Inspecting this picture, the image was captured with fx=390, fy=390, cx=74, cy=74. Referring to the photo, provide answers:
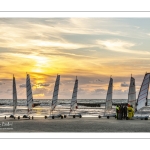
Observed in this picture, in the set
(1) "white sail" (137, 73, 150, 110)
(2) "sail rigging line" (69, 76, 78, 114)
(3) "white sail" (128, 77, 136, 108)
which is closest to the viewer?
(1) "white sail" (137, 73, 150, 110)

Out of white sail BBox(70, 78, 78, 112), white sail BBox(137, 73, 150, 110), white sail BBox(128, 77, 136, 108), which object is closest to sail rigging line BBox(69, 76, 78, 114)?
white sail BBox(70, 78, 78, 112)

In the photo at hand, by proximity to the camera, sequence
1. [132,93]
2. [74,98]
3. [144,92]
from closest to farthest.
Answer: [144,92] → [132,93] → [74,98]

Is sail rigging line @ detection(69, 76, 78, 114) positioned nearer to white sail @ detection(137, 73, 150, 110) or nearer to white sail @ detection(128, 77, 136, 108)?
white sail @ detection(128, 77, 136, 108)

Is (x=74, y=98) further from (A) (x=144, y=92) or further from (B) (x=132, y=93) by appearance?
(A) (x=144, y=92)

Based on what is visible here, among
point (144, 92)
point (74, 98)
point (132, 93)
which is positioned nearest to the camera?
point (144, 92)

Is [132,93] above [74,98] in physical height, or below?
above

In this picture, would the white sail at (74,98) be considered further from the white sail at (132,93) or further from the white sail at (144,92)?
the white sail at (144,92)

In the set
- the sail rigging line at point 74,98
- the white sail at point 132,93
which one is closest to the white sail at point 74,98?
the sail rigging line at point 74,98

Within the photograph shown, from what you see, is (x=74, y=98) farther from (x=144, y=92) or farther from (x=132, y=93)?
(x=144, y=92)

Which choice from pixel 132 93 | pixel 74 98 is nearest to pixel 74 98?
pixel 74 98

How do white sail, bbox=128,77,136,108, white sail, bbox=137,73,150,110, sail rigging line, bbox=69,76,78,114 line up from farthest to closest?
sail rigging line, bbox=69,76,78,114, white sail, bbox=128,77,136,108, white sail, bbox=137,73,150,110

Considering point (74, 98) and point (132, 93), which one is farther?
point (74, 98)
